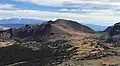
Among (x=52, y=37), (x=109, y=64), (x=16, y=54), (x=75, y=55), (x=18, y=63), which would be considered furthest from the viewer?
(x=52, y=37)

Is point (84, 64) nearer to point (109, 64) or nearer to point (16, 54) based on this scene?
point (109, 64)

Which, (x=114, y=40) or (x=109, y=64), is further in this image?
(x=114, y=40)

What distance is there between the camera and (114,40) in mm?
199000

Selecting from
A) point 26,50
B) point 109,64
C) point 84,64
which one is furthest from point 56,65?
point 26,50

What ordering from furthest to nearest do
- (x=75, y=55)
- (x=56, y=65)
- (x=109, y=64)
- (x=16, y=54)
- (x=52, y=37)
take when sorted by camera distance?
(x=52, y=37) → (x=16, y=54) → (x=75, y=55) → (x=56, y=65) → (x=109, y=64)

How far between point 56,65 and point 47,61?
44.0ft

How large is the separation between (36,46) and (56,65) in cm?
3732

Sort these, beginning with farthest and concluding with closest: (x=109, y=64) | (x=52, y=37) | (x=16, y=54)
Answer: (x=52, y=37) < (x=16, y=54) < (x=109, y=64)

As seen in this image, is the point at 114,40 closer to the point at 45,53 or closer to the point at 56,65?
the point at 45,53

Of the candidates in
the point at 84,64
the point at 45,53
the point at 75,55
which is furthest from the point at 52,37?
the point at 84,64

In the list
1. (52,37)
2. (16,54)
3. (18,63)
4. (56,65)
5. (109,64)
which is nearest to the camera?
(109,64)

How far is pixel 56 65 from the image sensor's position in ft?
365

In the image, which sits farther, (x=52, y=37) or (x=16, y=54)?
(x=52, y=37)

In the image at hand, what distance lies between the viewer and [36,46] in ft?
483
